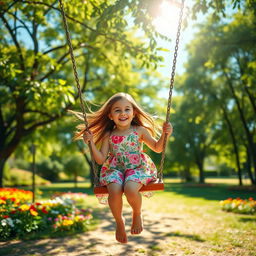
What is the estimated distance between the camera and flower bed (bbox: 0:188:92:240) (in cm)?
619

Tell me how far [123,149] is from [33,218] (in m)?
4.36

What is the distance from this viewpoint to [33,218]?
6.86m

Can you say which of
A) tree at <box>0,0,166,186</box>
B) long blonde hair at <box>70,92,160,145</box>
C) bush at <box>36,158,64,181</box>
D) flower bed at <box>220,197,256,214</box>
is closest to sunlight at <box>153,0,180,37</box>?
tree at <box>0,0,166,186</box>

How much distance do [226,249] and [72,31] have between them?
938 centimetres

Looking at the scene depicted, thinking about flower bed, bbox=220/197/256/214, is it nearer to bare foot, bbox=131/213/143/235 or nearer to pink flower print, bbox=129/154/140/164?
pink flower print, bbox=129/154/140/164

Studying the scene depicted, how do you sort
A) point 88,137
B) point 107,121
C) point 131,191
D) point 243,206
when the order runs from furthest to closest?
point 243,206 → point 107,121 → point 88,137 → point 131,191

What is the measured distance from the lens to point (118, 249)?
5559mm

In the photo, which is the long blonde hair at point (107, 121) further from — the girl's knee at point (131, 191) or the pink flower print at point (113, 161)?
the girl's knee at point (131, 191)

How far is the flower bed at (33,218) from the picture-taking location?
619 centimetres

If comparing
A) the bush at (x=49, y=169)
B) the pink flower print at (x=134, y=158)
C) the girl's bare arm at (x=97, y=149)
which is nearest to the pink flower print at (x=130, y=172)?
→ the pink flower print at (x=134, y=158)

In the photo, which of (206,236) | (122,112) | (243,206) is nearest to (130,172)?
(122,112)

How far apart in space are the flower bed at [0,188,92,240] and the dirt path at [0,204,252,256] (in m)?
0.40

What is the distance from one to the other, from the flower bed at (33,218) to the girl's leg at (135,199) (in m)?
3.67

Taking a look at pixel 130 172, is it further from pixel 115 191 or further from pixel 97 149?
pixel 97 149
